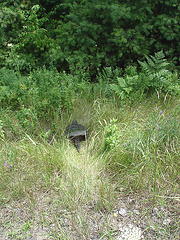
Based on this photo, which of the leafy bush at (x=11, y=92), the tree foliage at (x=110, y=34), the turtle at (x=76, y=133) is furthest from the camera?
the tree foliage at (x=110, y=34)

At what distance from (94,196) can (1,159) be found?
1.19m

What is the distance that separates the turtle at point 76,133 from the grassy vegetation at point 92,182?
87 millimetres

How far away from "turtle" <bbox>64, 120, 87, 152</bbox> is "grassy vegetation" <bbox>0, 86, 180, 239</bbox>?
3.4 inches

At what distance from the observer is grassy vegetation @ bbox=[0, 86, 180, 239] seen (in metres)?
2.22

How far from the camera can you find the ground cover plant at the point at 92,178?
2.21 meters

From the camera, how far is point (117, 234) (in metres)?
2.14

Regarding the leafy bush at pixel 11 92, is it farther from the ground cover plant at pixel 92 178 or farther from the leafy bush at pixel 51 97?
the ground cover plant at pixel 92 178

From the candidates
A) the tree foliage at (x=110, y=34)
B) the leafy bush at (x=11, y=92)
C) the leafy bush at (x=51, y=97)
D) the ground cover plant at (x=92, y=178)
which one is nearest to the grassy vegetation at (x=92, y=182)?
the ground cover plant at (x=92, y=178)

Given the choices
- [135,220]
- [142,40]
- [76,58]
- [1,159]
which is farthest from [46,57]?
[135,220]

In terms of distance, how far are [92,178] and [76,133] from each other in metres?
0.75

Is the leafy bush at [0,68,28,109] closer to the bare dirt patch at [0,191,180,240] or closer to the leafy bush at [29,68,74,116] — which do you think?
the leafy bush at [29,68,74,116]

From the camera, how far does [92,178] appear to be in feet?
8.63

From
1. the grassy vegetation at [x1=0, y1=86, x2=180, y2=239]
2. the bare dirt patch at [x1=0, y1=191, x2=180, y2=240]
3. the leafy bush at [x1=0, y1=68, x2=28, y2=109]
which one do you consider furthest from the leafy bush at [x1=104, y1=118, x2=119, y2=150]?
the leafy bush at [x1=0, y1=68, x2=28, y2=109]

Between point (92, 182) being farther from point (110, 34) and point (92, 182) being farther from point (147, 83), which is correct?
point (110, 34)
